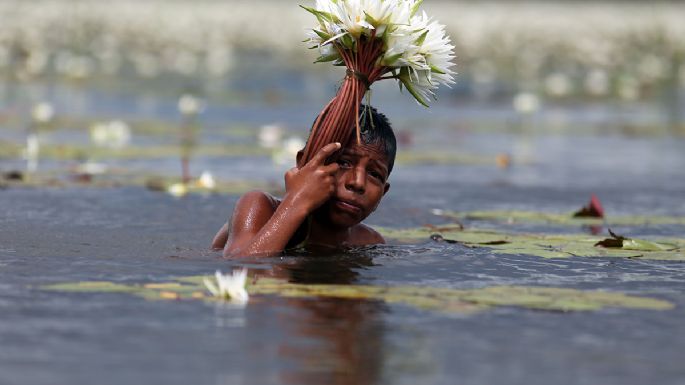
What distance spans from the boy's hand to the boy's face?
0.37ft

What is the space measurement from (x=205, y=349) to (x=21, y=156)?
8.81m

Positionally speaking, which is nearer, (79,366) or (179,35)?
(79,366)

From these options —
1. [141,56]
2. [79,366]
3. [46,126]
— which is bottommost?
[79,366]

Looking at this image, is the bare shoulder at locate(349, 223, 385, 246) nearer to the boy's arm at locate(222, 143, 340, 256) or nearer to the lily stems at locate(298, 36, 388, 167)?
the boy's arm at locate(222, 143, 340, 256)

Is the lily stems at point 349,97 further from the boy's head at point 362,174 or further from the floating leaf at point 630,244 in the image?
the floating leaf at point 630,244

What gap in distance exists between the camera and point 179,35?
42.3m

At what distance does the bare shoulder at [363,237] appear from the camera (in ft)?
27.6

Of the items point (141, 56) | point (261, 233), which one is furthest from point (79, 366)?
point (141, 56)

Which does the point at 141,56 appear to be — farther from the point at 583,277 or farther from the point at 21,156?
the point at 583,277

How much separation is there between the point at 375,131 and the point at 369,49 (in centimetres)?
46

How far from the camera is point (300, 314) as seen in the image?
244 inches

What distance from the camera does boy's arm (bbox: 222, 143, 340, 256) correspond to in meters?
7.43

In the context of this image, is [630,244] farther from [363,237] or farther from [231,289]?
[231,289]

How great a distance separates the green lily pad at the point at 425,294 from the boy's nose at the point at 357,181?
75 centimetres
